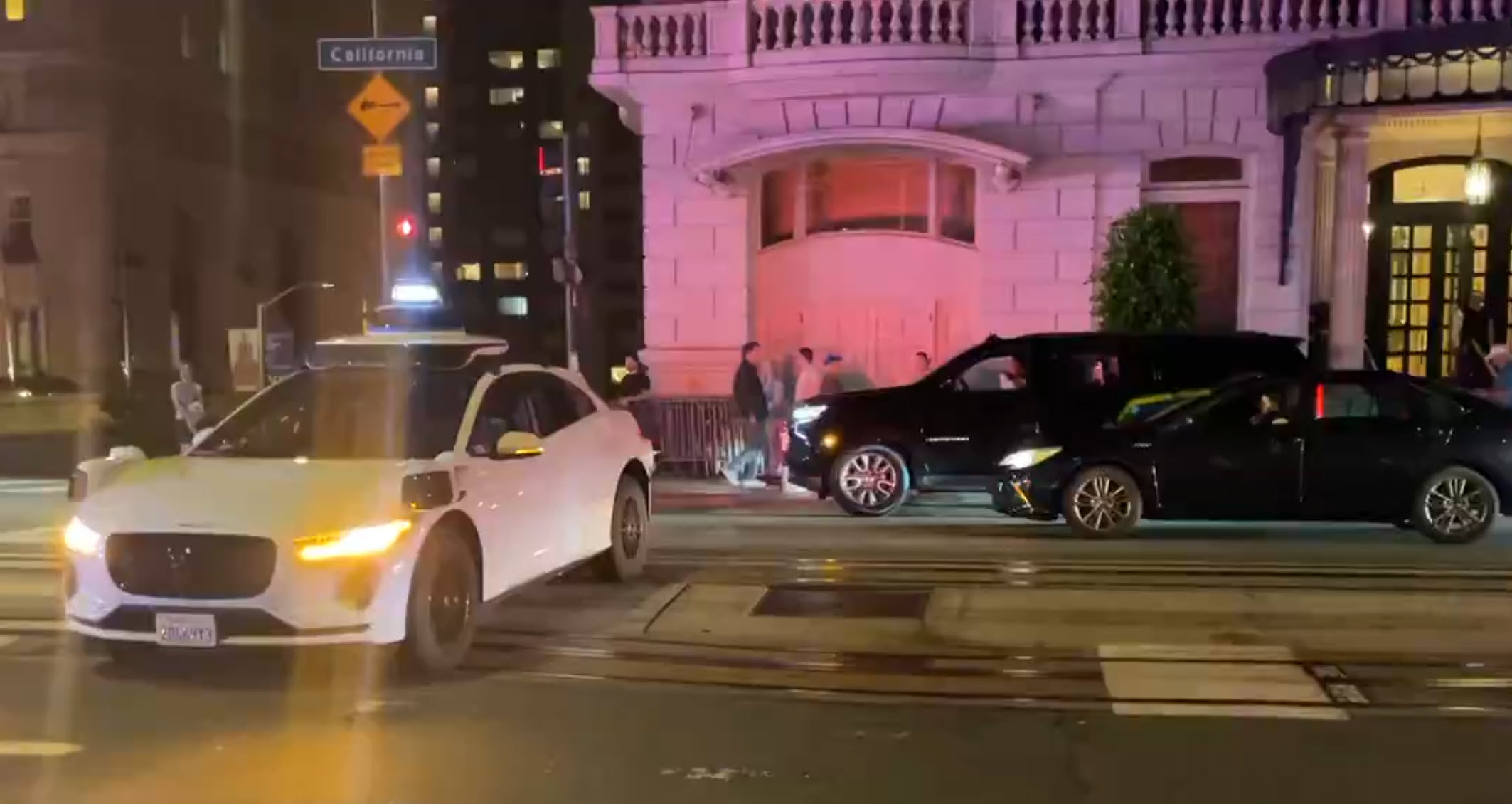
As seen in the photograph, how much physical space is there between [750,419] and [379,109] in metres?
5.27

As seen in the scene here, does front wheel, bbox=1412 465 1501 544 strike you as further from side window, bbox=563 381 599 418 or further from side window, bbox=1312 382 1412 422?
side window, bbox=563 381 599 418

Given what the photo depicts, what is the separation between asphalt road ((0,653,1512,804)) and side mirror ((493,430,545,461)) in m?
1.28

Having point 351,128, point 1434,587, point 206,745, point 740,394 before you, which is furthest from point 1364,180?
point 351,128

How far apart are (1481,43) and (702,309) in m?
9.67

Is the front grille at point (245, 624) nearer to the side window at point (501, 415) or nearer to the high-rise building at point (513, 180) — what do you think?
the side window at point (501, 415)

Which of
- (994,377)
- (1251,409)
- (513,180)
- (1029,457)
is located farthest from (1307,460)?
(513,180)

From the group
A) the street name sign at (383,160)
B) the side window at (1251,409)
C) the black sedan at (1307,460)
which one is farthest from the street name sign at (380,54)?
the side window at (1251,409)

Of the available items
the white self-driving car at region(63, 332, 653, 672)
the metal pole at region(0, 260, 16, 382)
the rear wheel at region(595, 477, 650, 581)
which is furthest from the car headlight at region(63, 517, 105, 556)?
Answer: the metal pole at region(0, 260, 16, 382)

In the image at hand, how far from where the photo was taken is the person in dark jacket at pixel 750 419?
663 inches

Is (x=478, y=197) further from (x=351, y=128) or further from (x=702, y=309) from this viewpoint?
(x=702, y=309)

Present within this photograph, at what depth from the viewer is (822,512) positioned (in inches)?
569

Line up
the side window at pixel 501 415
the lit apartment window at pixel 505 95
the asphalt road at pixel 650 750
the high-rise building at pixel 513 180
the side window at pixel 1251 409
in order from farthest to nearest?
1. the lit apartment window at pixel 505 95
2. the high-rise building at pixel 513 180
3. the side window at pixel 1251 409
4. the side window at pixel 501 415
5. the asphalt road at pixel 650 750

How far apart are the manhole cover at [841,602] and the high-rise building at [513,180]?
2897 inches

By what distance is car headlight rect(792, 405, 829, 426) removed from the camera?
14172mm
